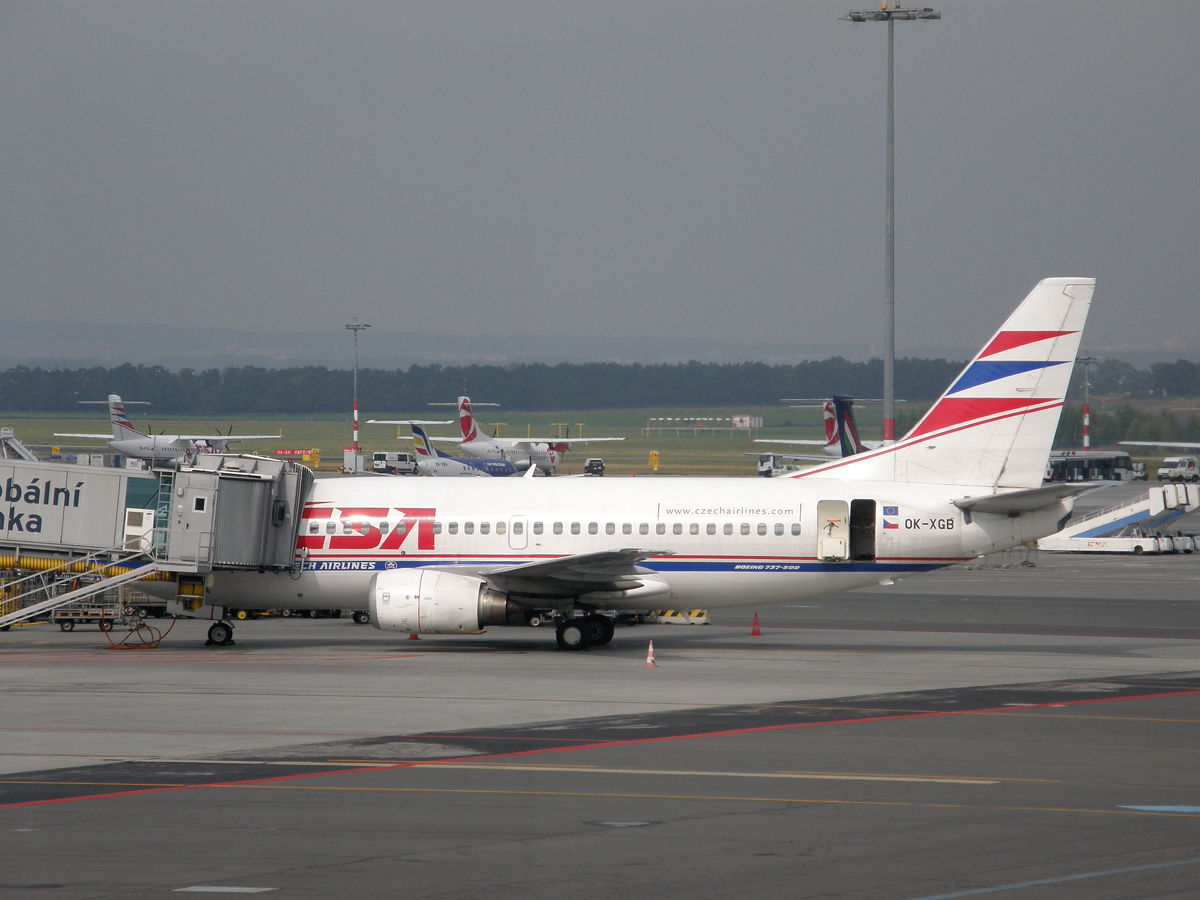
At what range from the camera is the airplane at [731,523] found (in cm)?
2884

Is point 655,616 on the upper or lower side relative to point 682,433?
lower

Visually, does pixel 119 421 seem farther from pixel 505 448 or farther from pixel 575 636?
pixel 575 636

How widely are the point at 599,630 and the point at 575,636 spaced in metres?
0.62

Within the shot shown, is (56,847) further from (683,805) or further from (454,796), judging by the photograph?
(683,805)

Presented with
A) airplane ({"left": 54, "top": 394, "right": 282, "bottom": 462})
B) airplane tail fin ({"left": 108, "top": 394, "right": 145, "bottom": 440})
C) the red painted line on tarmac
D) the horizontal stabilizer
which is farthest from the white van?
airplane tail fin ({"left": 108, "top": 394, "right": 145, "bottom": 440})

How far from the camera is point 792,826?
1290 centimetres

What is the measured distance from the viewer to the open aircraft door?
1135 inches

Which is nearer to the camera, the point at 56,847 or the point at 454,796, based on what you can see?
the point at 56,847

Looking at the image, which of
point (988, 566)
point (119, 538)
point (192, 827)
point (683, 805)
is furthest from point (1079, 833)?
point (988, 566)

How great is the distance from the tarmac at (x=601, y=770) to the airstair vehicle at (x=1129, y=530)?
106 feet

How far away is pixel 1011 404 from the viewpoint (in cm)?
2967

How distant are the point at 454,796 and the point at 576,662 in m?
12.8

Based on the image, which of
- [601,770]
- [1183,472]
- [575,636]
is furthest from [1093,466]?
[601,770]

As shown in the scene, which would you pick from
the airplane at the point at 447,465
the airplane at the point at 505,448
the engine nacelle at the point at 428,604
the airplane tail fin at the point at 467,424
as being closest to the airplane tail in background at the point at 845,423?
the airplane at the point at 447,465
